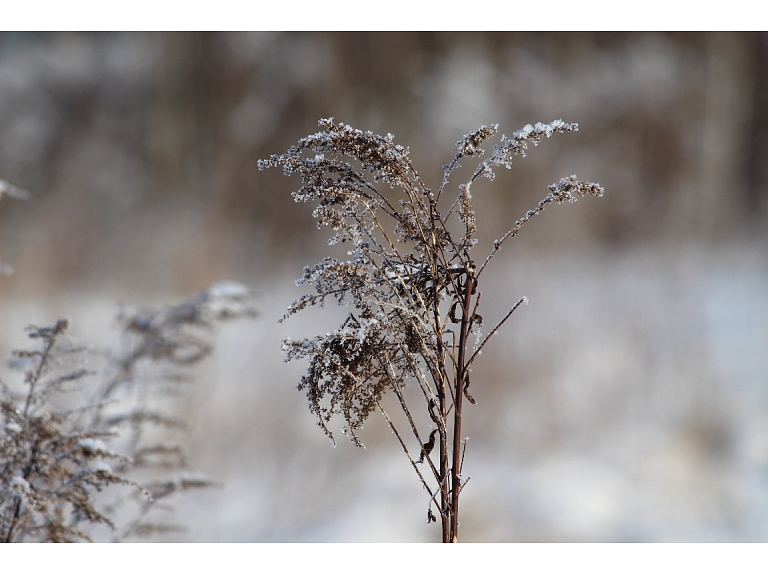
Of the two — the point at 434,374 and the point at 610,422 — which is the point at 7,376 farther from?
the point at 610,422

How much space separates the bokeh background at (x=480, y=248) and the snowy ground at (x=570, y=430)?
1cm

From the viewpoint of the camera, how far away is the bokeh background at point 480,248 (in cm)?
296

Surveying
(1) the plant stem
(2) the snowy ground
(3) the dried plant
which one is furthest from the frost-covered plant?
(2) the snowy ground

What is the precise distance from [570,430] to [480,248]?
975 mm

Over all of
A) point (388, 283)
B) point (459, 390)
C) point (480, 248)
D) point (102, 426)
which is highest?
point (480, 248)

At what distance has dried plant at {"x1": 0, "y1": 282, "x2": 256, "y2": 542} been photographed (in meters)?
1.95

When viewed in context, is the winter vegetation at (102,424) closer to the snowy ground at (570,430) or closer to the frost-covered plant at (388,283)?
the snowy ground at (570,430)

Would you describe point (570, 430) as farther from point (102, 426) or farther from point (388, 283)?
point (102, 426)

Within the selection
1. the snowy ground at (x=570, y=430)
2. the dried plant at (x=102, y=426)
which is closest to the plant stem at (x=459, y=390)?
the dried plant at (x=102, y=426)

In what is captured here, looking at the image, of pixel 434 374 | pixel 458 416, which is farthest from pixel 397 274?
pixel 458 416

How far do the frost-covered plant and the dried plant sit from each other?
0.83m

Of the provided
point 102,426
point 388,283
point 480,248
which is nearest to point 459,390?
point 388,283

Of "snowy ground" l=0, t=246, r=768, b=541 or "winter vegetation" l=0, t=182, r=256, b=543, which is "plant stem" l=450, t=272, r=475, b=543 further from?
"snowy ground" l=0, t=246, r=768, b=541

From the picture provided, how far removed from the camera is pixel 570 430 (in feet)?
9.78
